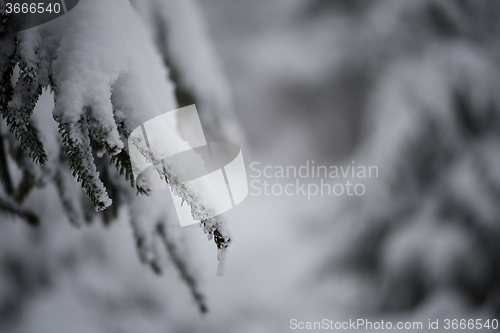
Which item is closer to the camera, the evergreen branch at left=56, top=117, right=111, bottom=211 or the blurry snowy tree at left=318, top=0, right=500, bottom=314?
the evergreen branch at left=56, top=117, right=111, bottom=211

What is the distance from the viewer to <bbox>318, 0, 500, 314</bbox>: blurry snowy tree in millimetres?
864

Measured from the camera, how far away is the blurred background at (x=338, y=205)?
80cm

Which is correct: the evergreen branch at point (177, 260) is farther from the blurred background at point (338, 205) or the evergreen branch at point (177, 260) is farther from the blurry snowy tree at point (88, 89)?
the blurry snowy tree at point (88, 89)

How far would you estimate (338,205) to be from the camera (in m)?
0.85

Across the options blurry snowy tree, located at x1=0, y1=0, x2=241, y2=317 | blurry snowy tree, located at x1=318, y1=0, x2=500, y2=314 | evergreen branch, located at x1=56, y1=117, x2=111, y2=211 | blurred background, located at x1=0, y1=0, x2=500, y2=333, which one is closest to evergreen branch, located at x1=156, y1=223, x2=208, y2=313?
blurred background, located at x1=0, y1=0, x2=500, y2=333

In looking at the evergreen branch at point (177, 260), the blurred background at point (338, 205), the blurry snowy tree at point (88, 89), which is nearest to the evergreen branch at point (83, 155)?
the blurry snowy tree at point (88, 89)

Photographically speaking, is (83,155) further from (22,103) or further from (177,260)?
(177,260)

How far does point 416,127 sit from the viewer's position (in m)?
0.91

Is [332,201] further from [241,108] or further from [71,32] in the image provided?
[71,32]

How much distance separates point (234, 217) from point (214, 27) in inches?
20.4

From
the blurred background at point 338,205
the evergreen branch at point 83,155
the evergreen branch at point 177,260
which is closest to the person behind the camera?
the evergreen branch at point 83,155

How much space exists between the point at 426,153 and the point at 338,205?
340mm

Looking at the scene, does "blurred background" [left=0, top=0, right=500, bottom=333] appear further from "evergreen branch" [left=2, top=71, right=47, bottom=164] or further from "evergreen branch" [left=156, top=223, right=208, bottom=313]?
"evergreen branch" [left=2, top=71, right=47, bottom=164]

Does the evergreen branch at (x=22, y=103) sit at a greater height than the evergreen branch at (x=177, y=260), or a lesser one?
greater
